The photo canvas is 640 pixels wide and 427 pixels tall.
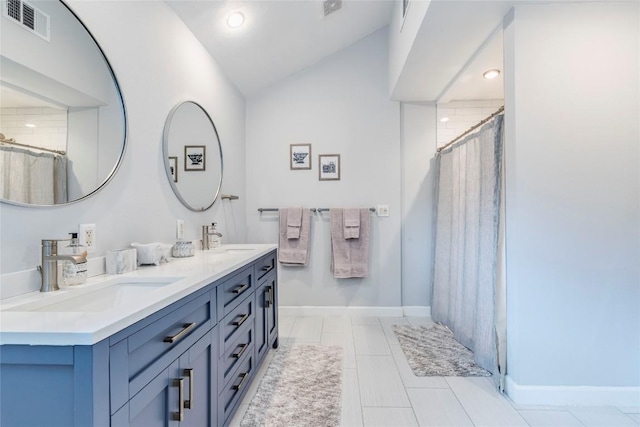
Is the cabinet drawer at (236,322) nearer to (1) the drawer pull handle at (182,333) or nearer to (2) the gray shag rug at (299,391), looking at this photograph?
(1) the drawer pull handle at (182,333)

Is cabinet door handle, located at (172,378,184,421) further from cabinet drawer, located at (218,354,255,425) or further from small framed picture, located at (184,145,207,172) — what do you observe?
small framed picture, located at (184,145,207,172)

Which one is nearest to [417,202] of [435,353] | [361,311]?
[361,311]

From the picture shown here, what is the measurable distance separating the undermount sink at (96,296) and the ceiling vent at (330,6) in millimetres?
2295

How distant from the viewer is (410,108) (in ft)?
10.2

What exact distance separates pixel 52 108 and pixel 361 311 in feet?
9.03

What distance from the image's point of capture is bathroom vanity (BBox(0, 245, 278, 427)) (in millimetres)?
656

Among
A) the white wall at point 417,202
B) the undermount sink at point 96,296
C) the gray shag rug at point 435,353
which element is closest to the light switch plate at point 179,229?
the undermount sink at point 96,296

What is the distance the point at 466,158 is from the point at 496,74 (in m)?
0.83

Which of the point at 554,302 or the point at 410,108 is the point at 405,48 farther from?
the point at 554,302

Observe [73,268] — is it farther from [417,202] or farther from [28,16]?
[417,202]

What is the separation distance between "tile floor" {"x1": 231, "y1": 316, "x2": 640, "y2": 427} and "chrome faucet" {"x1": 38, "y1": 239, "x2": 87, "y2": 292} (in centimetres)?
102

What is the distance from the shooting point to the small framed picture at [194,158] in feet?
6.72

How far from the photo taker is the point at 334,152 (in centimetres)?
315

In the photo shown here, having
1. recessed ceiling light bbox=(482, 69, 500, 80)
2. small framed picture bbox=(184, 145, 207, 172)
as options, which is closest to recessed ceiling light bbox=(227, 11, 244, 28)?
small framed picture bbox=(184, 145, 207, 172)
